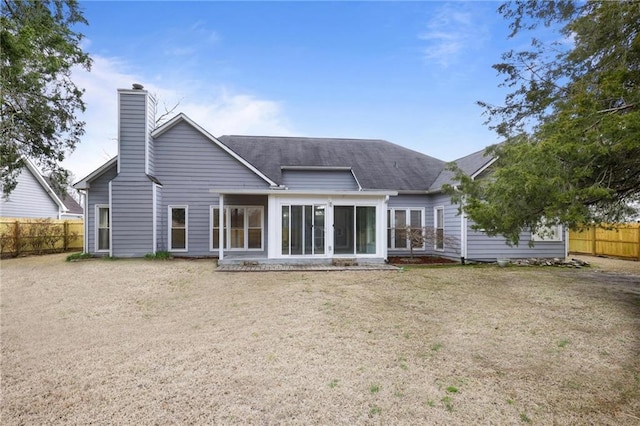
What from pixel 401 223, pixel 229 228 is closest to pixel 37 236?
pixel 229 228

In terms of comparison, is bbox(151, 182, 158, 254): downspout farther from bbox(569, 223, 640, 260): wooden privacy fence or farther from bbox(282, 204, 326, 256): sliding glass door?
bbox(569, 223, 640, 260): wooden privacy fence

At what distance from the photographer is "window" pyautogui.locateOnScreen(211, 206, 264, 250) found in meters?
14.7

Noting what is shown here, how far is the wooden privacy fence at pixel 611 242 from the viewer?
15.6 m

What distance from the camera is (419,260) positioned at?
14453mm

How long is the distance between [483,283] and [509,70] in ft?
17.9

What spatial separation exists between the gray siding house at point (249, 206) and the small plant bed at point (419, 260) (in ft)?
1.25

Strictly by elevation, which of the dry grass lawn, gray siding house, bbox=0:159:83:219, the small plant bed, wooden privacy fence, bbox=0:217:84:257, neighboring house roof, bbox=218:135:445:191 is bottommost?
the small plant bed

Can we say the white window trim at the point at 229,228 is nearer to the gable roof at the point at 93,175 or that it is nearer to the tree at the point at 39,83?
the gable roof at the point at 93,175

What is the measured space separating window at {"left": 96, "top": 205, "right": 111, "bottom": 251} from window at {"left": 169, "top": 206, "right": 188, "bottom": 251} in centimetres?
251

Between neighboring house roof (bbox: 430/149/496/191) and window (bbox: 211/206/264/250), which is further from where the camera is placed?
window (bbox: 211/206/264/250)

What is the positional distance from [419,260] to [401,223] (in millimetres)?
2093

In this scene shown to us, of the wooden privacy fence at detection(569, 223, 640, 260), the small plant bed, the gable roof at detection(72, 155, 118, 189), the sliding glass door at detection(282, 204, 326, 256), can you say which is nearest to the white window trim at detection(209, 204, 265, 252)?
the sliding glass door at detection(282, 204, 326, 256)

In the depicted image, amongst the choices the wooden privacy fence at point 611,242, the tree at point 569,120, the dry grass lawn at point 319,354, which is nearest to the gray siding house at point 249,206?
the dry grass lawn at point 319,354

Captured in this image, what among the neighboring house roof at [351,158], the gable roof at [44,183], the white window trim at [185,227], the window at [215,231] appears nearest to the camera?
the white window trim at [185,227]
